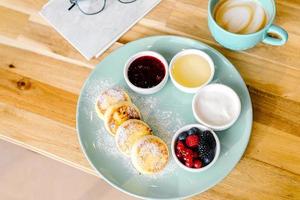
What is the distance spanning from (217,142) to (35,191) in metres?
0.70

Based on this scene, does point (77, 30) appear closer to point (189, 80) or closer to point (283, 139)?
point (189, 80)

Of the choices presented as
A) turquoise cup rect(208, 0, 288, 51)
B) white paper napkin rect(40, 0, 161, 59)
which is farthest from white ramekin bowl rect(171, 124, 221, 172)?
white paper napkin rect(40, 0, 161, 59)

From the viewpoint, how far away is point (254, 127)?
1002 mm

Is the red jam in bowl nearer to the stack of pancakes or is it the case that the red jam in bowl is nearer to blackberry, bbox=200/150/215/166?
the stack of pancakes

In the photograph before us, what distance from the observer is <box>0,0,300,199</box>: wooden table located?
964mm

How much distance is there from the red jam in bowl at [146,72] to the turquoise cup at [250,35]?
170mm

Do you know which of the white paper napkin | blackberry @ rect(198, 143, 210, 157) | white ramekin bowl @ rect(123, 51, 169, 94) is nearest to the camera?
blackberry @ rect(198, 143, 210, 157)

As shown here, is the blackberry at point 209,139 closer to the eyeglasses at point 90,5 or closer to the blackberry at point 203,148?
the blackberry at point 203,148

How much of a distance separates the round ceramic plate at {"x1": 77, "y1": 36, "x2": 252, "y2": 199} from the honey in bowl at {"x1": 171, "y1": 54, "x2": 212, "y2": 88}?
29 mm

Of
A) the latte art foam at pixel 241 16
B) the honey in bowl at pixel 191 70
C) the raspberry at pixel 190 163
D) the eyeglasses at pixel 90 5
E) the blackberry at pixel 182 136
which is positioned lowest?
the raspberry at pixel 190 163

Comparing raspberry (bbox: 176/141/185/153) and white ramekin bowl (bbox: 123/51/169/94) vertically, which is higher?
white ramekin bowl (bbox: 123/51/169/94)

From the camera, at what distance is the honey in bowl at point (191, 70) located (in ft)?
3.39

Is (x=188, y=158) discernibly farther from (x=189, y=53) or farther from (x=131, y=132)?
(x=189, y=53)

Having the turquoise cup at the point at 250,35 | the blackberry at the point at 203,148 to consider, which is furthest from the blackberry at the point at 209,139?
Result: the turquoise cup at the point at 250,35
